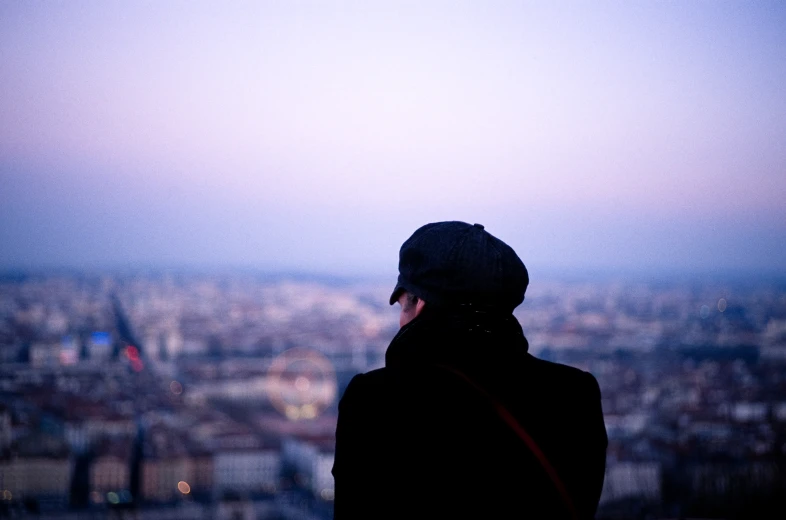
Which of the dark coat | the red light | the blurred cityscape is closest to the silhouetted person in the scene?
the dark coat

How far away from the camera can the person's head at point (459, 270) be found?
0.82 meters

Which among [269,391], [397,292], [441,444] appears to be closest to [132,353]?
[269,391]

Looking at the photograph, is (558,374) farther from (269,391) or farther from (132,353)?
(132,353)

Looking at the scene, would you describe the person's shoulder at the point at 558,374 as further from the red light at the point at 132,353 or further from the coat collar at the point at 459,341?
the red light at the point at 132,353

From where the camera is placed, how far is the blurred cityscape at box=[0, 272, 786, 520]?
9641mm

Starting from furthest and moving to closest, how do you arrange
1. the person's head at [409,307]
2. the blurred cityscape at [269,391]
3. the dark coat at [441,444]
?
the blurred cityscape at [269,391]
the person's head at [409,307]
the dark coat at [441,444]

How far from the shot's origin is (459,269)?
0.82 m

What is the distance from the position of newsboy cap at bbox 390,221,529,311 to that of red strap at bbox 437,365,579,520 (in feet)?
0.31

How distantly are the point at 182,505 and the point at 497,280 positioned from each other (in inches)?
398

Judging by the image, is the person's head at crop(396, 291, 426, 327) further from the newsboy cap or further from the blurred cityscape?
the blurred cityscape

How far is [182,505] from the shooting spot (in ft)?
33.2

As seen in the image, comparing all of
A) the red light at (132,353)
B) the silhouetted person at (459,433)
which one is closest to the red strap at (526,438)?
the silhouetted person at (459,433)

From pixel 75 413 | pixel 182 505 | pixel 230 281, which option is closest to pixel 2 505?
pixel 182 505

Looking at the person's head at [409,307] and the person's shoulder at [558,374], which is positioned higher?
the person's head at [409,307]
